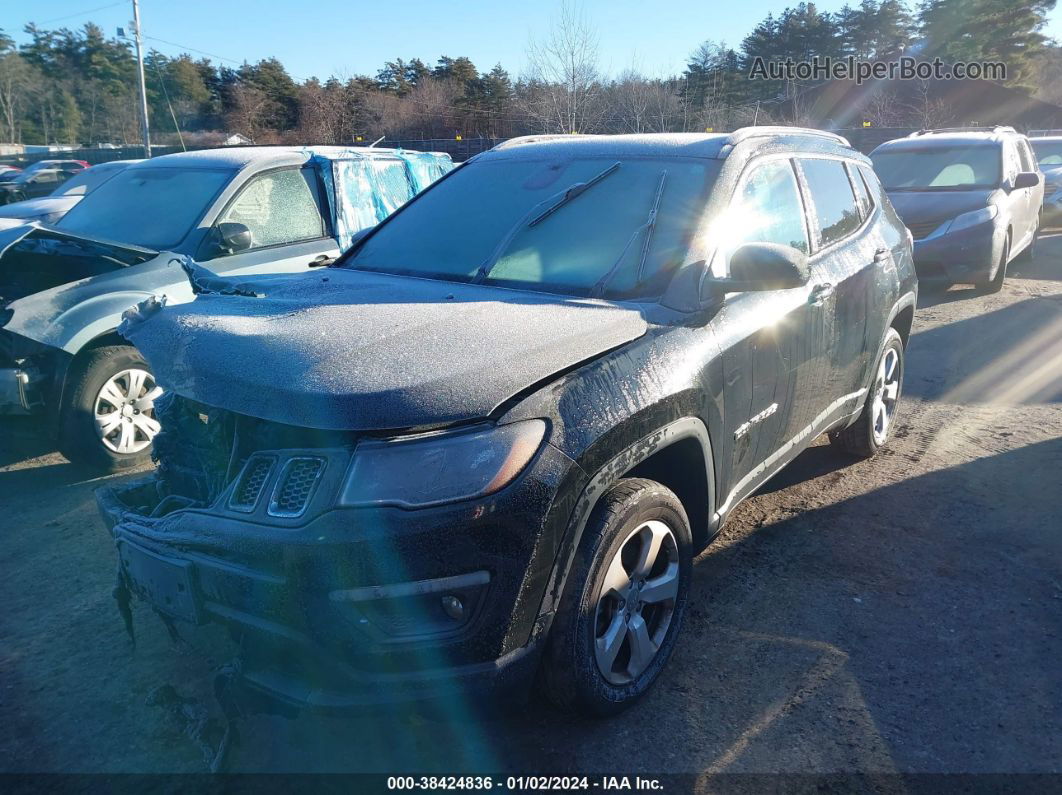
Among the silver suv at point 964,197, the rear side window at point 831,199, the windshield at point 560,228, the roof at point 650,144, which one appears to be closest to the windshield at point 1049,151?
the silver suv at point 964,197

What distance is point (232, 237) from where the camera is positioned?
18.8 feet

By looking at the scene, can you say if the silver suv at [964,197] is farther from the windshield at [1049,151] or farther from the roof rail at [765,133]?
the windshield at [1049,151]

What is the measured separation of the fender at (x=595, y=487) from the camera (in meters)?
2.41

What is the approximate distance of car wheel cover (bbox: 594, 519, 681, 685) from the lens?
2.71 metres

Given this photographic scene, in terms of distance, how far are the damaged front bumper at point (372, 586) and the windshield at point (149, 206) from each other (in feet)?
14.0

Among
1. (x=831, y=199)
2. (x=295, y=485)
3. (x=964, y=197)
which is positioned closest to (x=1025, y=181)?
(x=964, y=197)

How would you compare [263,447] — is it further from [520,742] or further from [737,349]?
[737,349]

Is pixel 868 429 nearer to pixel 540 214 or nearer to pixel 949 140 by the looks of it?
pixel 540 214

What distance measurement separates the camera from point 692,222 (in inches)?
129

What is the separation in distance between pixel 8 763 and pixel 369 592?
1504 mm

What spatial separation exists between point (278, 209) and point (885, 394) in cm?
453

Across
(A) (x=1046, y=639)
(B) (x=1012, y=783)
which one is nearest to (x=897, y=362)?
(A) (x=1046, y=639)

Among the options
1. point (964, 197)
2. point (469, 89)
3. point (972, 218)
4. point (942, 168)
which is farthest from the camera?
point (469, 89)

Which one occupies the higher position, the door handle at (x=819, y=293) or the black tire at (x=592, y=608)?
the door handle at (x=819, y=293)
